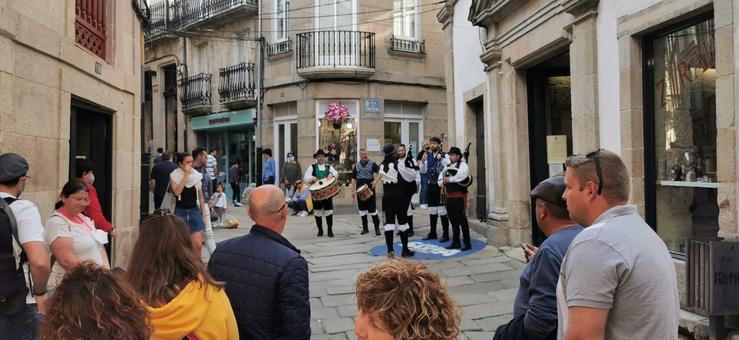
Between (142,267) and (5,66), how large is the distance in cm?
350

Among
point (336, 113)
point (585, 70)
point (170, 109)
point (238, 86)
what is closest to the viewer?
point (585, 70)

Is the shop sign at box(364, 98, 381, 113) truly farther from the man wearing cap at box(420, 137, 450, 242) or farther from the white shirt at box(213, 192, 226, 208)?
the man wearing cap at box(420, 137, 450, 242)

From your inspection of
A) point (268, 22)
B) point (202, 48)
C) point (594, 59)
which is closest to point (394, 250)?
point (594, 59)

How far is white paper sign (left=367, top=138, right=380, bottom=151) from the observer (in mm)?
17922

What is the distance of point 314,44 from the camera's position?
17828 millimetres

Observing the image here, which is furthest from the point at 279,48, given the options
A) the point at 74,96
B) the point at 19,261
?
the point at 19,261

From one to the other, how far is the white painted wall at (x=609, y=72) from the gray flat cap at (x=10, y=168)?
5562 mm

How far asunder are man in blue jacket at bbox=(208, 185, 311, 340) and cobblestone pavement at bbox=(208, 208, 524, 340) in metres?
2.57

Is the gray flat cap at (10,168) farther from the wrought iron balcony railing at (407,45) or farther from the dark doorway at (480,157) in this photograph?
the wrought iron balcony railing at (407,45)

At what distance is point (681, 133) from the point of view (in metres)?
5.67

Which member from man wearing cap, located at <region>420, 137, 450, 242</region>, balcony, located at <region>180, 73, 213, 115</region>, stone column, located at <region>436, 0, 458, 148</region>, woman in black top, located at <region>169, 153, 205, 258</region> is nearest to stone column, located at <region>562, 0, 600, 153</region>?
man wearing cap, located at <region>420, 137, 450, 242</region>

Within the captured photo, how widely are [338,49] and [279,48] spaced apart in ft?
7.80

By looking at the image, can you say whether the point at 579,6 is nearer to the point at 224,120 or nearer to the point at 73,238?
the point at 73,238

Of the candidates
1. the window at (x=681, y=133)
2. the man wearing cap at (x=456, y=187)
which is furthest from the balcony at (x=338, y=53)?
the window at (x=681, y=133)
